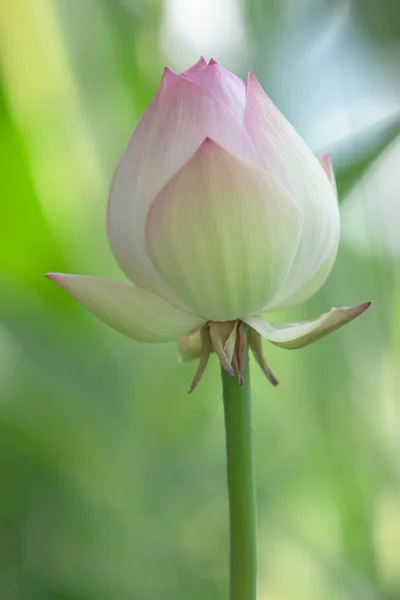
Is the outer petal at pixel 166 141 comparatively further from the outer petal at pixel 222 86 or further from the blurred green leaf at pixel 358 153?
the blurred green leaf at pixel 358 153

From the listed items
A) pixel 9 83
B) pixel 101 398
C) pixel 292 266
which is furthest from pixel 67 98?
pixel 292 266

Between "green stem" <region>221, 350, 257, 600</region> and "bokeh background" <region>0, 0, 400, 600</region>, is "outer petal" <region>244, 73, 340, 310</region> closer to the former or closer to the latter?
"green stem" <region>221, 350, 257, 600</region>

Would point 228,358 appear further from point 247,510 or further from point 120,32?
point 120,32

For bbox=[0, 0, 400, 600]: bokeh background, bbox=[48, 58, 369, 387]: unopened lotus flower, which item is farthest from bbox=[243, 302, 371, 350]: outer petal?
bbox=[0, 0, 400, 600]: bokeh background

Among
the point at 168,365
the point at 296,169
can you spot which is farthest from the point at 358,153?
the point at 296,169

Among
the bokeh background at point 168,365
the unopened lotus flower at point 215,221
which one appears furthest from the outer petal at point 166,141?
the bokeh background at point 168,365

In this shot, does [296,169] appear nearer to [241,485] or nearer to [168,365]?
[241,485]
